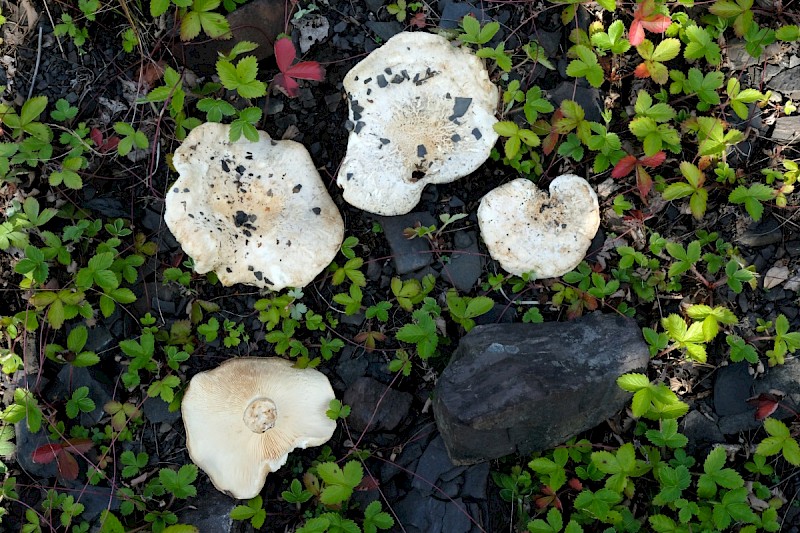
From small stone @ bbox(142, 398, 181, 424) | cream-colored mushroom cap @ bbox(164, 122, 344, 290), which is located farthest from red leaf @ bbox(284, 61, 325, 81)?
small stone @ bbox(142, 398, 181, 424)

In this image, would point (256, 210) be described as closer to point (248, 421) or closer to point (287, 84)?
point (287, 84)

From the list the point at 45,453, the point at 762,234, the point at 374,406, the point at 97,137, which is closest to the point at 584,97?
the point at 762,234

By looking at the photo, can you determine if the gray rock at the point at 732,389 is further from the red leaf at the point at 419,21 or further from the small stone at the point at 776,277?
the red leaf at the point at 419,21

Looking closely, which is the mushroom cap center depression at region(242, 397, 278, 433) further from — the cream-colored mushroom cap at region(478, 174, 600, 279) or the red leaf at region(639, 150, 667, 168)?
the red leaf at region(639, 150, 667, 168)

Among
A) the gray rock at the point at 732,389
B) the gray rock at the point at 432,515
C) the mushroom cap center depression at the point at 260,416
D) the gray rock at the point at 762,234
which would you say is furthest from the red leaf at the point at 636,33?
the mushroom cap center depression at the point at 260,416

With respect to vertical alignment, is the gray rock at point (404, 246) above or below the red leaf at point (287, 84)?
below

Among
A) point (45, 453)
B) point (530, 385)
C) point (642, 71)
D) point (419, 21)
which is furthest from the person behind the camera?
point (419, 21)
